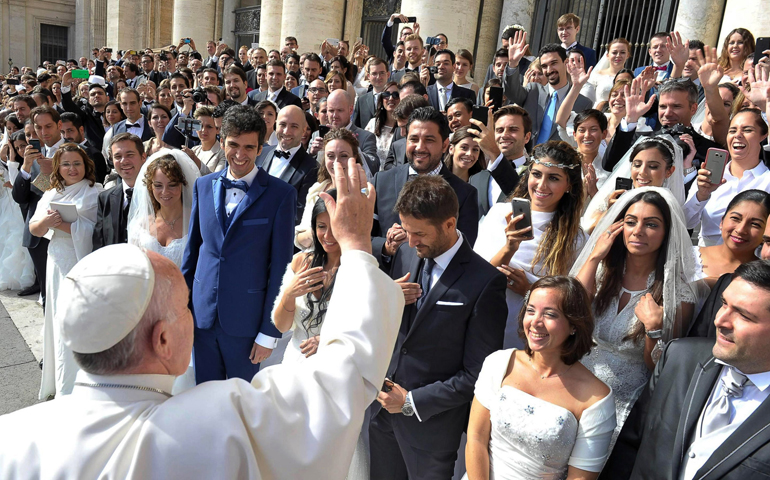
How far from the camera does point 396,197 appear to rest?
406 centimetres

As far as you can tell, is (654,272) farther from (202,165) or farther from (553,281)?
(202,165)

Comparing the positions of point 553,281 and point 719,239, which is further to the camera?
point 719,239

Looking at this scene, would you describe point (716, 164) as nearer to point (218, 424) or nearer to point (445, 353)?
point (445, 353)

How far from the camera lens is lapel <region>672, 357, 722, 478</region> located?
2.16m

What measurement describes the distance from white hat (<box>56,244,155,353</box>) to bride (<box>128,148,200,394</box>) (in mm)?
2831

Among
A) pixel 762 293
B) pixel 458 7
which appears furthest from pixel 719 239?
pixel 458 7

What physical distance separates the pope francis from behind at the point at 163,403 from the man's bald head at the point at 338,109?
4519mm

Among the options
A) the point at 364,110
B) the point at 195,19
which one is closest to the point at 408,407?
the point at 364,110

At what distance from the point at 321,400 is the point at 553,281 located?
1.43 meters

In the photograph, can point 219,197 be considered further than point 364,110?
No

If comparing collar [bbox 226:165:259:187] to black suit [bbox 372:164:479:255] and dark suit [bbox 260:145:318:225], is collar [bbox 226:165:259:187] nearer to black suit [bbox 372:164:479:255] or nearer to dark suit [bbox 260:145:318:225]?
black suit [bbox 372:164:479:255]

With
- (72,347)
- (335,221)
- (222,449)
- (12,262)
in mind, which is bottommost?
(12,262)

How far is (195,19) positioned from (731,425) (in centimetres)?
2059

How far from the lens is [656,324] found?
8.91 feet
